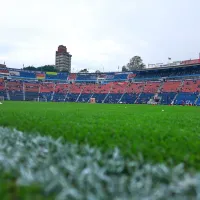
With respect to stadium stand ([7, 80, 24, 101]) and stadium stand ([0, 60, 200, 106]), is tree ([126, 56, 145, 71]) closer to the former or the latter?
stadium stand ([0, 60, 200, 106])

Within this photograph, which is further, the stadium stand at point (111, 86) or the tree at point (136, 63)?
the tree at point (136, 63)

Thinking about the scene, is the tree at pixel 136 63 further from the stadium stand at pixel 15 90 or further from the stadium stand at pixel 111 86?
the stadium stand at pixel 15 90

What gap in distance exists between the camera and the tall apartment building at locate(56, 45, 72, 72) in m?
135

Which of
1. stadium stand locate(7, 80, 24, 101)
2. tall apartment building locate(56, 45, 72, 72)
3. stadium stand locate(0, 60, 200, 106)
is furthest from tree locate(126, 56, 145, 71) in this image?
tall apartment building locate(56, 45, 72, 72)

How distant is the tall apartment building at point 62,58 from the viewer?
135 meters

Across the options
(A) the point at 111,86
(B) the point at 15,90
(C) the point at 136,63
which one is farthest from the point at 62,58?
(B) the point at 15,90

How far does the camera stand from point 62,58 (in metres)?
134

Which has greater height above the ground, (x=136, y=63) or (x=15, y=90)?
(x=136, y=63)

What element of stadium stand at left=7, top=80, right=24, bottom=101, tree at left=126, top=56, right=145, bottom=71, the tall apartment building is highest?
the tall apartment building

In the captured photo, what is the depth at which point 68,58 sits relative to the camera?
138250 millimetres

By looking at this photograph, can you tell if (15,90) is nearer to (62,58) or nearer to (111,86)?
(111,86)

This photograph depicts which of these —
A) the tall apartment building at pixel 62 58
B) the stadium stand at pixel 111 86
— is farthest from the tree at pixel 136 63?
the tall apartment building at pixel 62 58

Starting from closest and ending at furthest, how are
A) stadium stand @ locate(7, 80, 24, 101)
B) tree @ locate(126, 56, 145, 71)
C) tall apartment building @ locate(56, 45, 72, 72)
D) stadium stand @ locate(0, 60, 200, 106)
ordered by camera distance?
1. stadium stand @ locate(0, 60, 200, 106)
2. stadium stand @ locate(7, 80, 24, 101)
3. tree @ locate(126, 56, 145, 71)
4. tall apartment building @ locate(56, 45, 72, 72)

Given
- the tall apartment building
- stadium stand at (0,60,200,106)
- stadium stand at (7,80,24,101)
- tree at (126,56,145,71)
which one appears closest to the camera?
stadium stand at (0,60,200,106)
